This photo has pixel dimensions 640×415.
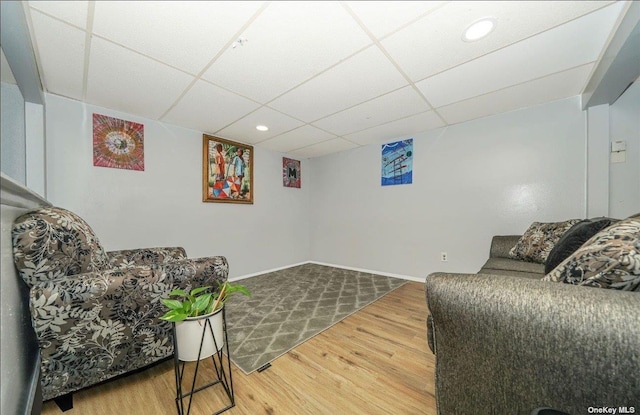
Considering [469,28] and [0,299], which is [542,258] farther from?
[0,299]

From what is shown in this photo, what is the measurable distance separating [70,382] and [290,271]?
10.0 ft

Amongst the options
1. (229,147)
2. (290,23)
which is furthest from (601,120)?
(229,147)

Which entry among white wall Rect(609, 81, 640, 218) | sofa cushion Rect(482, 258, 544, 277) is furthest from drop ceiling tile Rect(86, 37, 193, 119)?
white wall Rect(609, 81, 640, 218)

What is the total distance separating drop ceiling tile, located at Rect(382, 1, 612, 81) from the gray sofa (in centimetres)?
151

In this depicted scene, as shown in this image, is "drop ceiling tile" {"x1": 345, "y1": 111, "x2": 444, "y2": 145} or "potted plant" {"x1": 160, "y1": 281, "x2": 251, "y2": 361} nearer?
"potted plant" {"x1": 160, "y1": 281, "x2": 251, "y2": 361}

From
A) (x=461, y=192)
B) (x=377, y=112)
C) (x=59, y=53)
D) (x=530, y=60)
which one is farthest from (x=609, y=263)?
(x=59, y=53)

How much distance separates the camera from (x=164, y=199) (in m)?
2.96

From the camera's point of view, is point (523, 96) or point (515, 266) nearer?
point (515, 266)

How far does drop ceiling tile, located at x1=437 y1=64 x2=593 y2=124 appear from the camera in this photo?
205cm

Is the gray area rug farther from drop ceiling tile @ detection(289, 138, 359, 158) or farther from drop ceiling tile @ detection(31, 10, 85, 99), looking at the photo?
drop ceiling tile @ detection(31, 10, 85, 99)

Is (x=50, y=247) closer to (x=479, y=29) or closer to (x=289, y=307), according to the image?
(x=289, y=307)

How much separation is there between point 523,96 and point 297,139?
2779mm

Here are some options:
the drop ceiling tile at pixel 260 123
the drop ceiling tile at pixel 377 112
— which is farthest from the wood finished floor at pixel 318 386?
the drop ceiling tile at pixel 260 123

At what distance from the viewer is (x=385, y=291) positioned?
9.86 feet
